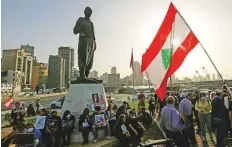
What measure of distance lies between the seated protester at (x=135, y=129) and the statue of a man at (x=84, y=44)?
3942 mm

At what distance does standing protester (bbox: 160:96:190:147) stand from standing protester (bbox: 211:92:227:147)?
1.95 meters

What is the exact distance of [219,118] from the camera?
7.93 metres

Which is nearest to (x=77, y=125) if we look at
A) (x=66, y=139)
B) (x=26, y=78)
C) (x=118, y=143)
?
(x=66, y=139)

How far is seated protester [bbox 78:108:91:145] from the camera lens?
31.2 feet

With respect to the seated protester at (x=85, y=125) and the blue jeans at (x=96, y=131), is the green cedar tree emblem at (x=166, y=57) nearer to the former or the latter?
the blue jeans at (x=96, y=131)

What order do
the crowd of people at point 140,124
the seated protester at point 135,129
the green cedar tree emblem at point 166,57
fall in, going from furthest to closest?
1. the green cedar tree emblem at point 166,57
2. the seated protester at point 135,129
3. the crowd of people at point 140,124

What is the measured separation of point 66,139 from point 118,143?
9.16 feet

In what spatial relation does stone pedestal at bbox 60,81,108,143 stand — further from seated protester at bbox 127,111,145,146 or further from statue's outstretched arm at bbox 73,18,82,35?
seated protester at bbox 127,111,145,146

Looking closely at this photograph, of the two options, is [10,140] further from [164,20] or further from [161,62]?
[164,20]

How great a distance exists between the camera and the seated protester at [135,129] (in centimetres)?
812

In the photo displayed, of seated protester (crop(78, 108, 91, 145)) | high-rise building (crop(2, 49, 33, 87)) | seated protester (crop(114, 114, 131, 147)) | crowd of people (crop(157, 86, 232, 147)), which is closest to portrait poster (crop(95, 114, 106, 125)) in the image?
seated protester (crop(78, 108, 91, 145))

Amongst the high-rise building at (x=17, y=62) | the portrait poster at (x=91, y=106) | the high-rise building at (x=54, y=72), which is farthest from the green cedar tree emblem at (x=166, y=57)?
the high-rise building at (x=54, y=72)

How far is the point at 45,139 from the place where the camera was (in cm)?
902

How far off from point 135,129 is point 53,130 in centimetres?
300
